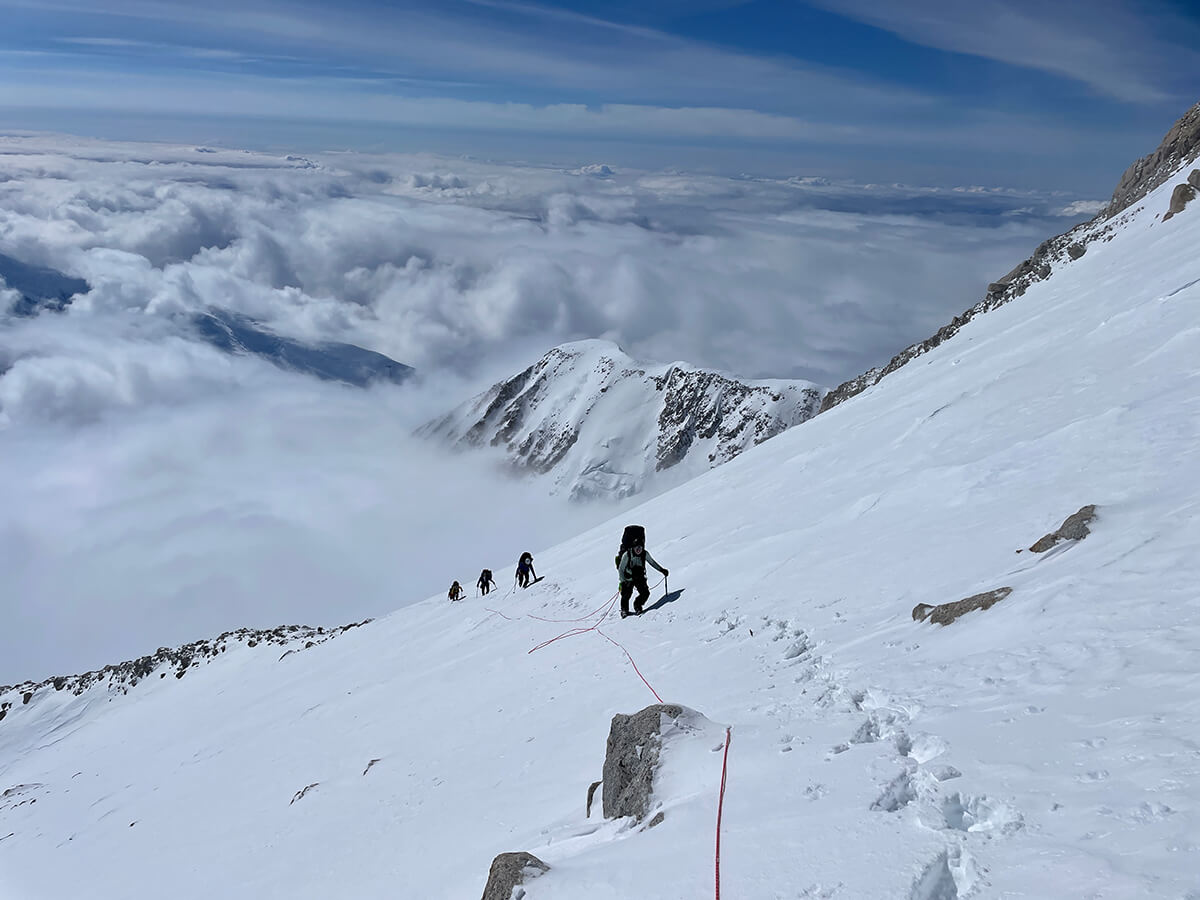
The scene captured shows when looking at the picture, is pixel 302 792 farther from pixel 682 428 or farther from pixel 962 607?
pixel 682 428

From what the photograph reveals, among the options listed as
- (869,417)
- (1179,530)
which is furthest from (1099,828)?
(869,417)

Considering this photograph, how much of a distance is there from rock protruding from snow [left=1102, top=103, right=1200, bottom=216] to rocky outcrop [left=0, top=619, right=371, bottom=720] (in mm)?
53970

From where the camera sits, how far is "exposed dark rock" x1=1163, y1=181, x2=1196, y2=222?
94.6ft

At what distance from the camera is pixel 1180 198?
29141 millimetres

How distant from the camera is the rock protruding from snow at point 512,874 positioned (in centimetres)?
588

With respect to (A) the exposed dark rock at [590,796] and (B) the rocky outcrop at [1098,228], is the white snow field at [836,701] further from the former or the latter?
(B) the rocky outcrop at [1098,228]

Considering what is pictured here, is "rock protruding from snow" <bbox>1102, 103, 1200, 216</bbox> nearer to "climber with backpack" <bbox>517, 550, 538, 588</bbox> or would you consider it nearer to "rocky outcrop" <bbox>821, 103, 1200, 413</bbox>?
"rocky outcrop" <bbox>821, 103, 1200, 413</bbox>

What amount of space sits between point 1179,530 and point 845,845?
5899 mm

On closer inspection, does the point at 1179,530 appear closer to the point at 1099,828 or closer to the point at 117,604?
the point at 1099,828

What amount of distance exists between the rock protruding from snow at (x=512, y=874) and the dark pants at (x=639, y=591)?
9643mm

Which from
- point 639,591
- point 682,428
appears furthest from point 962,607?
point 682,428

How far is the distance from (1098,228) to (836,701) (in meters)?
48.8

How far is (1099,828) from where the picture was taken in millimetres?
4387

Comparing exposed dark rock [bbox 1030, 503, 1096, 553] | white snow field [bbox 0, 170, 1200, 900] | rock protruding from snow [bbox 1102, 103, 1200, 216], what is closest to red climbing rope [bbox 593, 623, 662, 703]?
white snow field [bbox 0, 170, 1200, 900]
